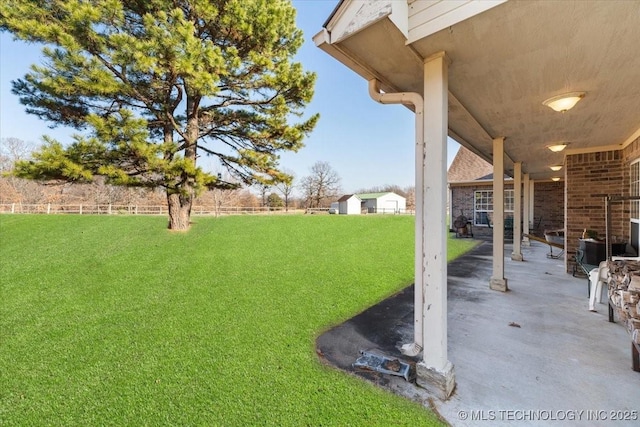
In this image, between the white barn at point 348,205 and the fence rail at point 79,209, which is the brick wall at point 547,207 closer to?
the fence rail at point 79,209

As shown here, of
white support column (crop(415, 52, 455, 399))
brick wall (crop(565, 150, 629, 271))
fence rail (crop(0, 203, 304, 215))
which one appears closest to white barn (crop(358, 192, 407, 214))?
fence rail (crop(0, 203, 304, 215))

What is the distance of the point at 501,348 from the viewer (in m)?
2.87

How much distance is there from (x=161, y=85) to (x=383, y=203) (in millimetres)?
37672

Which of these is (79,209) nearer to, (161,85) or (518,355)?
(161,85)

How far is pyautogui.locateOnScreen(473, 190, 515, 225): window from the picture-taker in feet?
41.1

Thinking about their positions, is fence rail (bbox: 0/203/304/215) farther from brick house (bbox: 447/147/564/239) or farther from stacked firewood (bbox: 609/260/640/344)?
stacked firewood (bbox: 609/260/640/344)

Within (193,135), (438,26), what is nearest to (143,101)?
(193,135)

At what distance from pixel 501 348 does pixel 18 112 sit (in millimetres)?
13347

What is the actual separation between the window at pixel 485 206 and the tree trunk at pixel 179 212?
1199cm

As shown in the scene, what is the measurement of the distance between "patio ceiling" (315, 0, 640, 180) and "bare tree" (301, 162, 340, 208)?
3691 cm

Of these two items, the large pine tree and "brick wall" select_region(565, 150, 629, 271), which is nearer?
"brick wall" select_region(565, 150, 629, 271)

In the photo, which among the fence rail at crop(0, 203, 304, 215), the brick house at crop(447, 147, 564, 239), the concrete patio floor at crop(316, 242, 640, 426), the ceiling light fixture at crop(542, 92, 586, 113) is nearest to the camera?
the concrete patio floor at crop(316, 242, 640, 426)

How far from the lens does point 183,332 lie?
3367mm

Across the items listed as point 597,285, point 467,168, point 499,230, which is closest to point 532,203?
point 467,168
